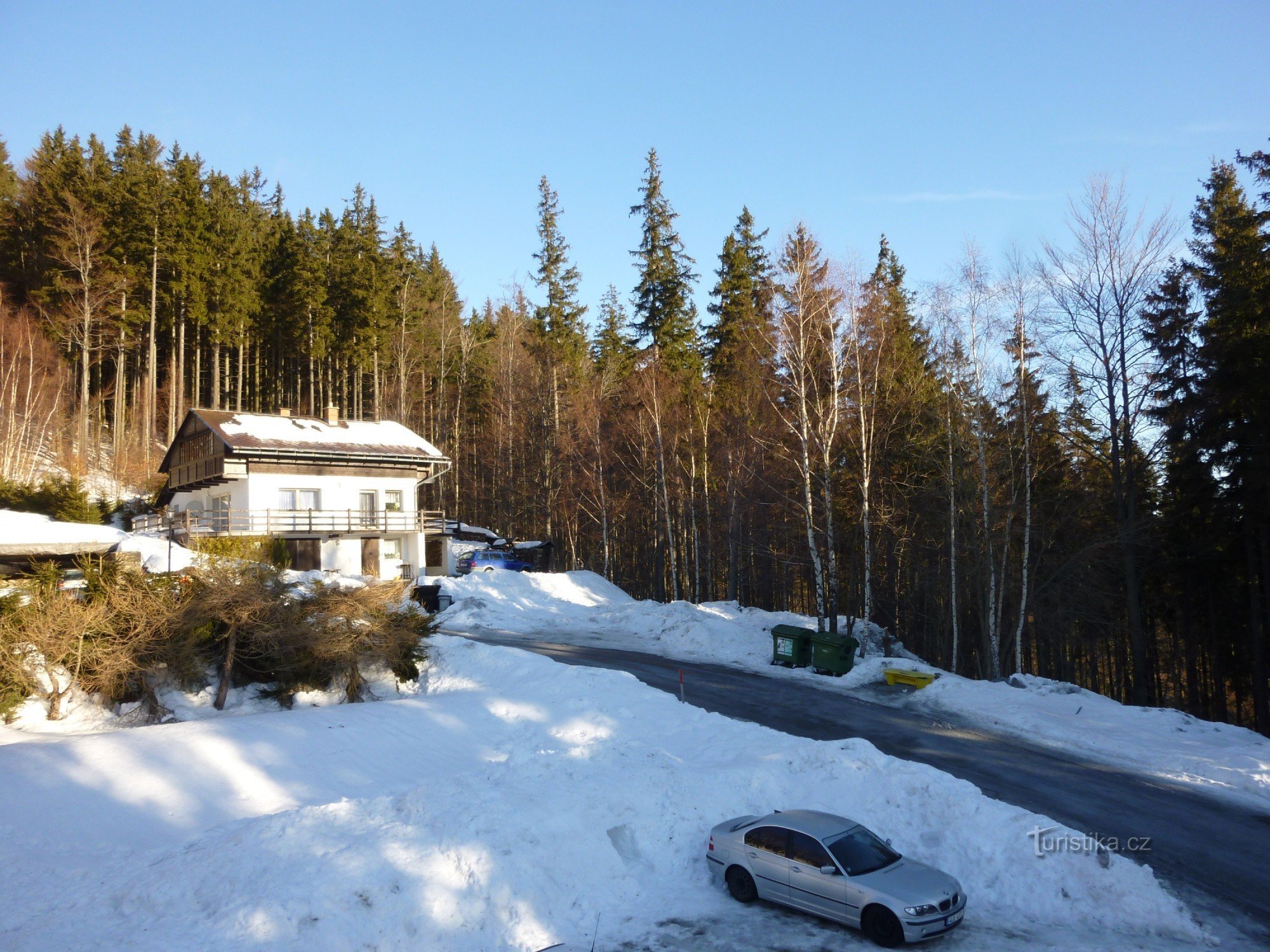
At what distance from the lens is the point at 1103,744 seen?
584 inches

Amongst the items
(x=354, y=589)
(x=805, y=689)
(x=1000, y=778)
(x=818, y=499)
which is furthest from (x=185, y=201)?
(x=1000, y=778)

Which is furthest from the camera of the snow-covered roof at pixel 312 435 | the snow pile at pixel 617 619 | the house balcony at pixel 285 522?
the snow-covered roof at pixel 312 435

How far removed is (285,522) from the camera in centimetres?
3650

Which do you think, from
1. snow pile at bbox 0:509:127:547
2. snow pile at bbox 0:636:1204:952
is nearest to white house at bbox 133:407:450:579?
snow pile at bbox 0:509:127:547

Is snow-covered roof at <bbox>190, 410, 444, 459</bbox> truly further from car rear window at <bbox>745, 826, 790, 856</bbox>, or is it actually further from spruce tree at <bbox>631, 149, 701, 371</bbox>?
car rear window at <bbox>745, 826, 790, 856</bbox>

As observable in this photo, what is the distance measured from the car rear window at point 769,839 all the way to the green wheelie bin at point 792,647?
45.2 ft

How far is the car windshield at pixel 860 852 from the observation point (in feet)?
29.1

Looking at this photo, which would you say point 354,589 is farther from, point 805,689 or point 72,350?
point 72,350

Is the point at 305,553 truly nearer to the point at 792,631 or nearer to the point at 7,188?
the point at 792,631

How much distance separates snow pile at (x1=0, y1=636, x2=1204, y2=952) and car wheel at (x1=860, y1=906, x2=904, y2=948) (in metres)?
0.53

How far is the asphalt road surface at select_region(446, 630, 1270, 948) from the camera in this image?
9328mm

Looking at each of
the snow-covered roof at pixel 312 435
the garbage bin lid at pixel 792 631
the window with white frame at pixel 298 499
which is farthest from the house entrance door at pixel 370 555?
the garbage bin lid at pixel 792 631

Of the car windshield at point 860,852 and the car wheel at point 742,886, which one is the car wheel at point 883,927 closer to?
the car windshield at point 860,852

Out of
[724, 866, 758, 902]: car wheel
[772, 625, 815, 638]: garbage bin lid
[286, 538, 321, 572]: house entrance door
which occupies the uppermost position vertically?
[286, 538, 321, 572]: house entrance door
